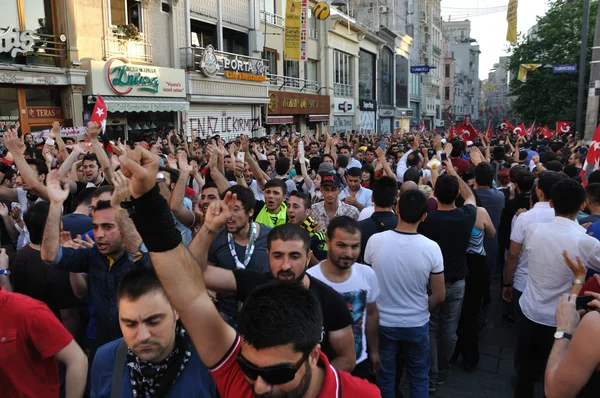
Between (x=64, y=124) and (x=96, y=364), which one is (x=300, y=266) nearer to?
(x=96, y=364)

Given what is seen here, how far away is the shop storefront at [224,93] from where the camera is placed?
19.5 metres

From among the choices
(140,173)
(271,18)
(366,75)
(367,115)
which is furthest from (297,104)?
(140,173)

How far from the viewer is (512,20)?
18.5 metres

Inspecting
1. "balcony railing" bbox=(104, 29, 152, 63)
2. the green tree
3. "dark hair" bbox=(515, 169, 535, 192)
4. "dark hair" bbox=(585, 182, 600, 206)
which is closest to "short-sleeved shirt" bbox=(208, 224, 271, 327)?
"dark hair" bbox=(585, 182, 600, 206)

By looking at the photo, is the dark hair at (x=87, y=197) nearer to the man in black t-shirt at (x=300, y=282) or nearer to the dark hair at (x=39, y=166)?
the dark hair at (x=39, y=166)

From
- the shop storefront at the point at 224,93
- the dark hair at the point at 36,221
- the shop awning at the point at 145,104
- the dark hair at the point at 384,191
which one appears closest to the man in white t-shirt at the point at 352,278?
the dark hair at the point at 384,191

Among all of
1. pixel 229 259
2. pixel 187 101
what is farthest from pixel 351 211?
pixel 187 101

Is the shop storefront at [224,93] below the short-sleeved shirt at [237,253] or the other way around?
the other way around

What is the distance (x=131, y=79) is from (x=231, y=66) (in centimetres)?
604

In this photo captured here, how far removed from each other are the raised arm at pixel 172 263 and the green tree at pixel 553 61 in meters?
29.2

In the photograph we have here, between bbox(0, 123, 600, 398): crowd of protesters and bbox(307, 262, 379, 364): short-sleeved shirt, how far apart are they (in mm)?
10

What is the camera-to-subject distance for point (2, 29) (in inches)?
495

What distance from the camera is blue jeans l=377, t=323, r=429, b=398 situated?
3.54 meters

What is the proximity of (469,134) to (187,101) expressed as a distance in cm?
1121
